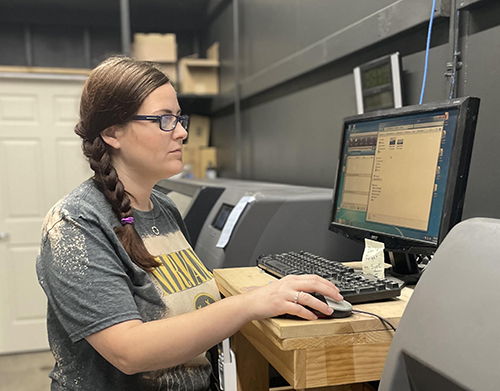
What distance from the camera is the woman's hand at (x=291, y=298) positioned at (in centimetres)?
89

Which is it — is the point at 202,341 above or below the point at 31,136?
below

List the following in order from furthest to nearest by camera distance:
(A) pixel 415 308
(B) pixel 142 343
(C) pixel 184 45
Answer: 1. (C) pixel 184 45
2. (B) pixel 142 343
3. (A) pixel 415 308

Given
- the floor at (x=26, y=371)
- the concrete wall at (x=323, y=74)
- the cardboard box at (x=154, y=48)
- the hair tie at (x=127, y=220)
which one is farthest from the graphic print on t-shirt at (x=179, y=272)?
the cardboard box at (x=154, y=48)

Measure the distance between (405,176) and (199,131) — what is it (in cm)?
282

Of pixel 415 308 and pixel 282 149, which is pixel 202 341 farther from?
pixel 282 149

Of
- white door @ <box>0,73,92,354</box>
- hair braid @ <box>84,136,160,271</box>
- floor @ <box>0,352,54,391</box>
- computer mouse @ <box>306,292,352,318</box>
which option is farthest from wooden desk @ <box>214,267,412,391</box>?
white door @ <box>0,73,92,354</box>

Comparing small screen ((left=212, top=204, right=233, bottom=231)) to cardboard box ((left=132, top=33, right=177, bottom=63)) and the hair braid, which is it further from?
cardboard box ((left=132, top=33, right=177, bottom=63))

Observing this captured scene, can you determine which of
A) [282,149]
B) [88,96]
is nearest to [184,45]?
[282,149]

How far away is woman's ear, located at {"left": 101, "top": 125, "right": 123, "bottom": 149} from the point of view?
3.57 ft

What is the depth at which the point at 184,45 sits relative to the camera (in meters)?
4.11

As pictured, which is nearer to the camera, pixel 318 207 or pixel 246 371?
pixel 246 371

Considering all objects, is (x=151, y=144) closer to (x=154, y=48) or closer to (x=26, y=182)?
(x=154, y=48)

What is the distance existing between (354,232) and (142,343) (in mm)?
666

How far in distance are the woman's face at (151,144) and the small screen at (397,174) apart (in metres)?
0.50
